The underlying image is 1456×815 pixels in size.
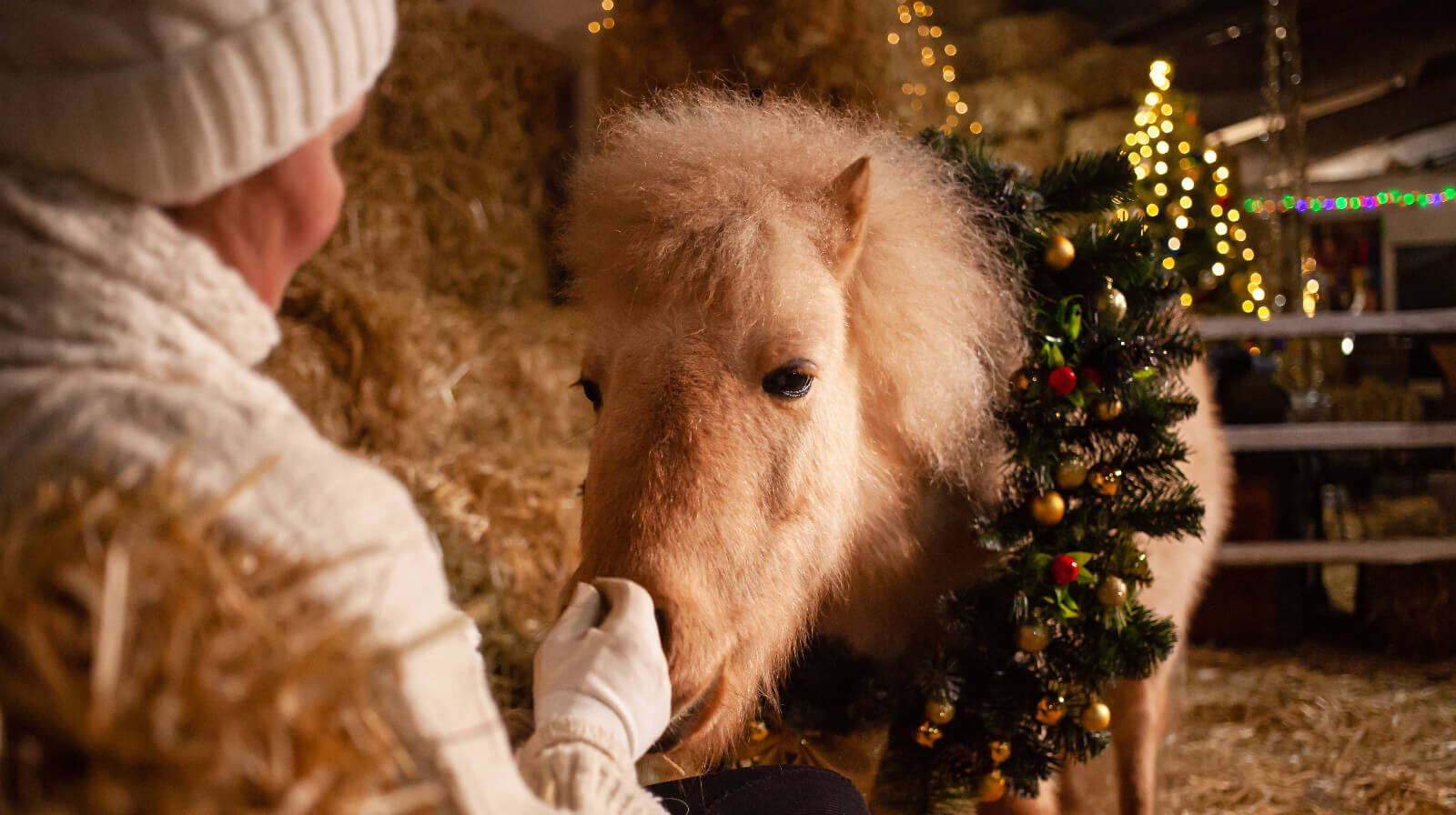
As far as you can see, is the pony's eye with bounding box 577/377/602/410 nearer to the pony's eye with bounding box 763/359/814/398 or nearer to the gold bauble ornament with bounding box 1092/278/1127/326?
the pony's eye with bounding box 763/359/814/398

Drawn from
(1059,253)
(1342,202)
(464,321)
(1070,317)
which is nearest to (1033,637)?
(1070,317)

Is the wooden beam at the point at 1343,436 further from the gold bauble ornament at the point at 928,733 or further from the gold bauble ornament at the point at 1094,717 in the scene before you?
the gold bauble ornament at the point at 928,733

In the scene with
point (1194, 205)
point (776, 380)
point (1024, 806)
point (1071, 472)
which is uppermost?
point (776, 380)

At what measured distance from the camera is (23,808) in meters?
0.42

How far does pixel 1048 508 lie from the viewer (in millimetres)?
1443

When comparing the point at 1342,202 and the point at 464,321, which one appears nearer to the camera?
the point at 464,321

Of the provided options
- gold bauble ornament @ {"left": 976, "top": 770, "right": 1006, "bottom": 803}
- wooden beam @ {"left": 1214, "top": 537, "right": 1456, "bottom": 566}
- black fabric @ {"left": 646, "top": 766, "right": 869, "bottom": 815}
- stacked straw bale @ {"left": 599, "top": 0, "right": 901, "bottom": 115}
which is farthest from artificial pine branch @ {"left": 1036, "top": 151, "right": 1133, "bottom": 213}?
wooden beam @ {"left": 1214, "top": 537, "right": 1456, "bottom": 566}

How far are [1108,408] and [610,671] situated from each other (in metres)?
1.01

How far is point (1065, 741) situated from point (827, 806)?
2.10 feet

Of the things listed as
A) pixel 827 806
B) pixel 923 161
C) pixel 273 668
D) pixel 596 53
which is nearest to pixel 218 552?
pixel 273 668

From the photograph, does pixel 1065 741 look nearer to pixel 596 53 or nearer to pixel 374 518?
pixel 374 518

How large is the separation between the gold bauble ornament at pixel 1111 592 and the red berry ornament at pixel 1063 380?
→ 299 mm

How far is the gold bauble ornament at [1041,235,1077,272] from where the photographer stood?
1.53 m

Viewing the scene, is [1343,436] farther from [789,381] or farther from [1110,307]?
[789,381]
